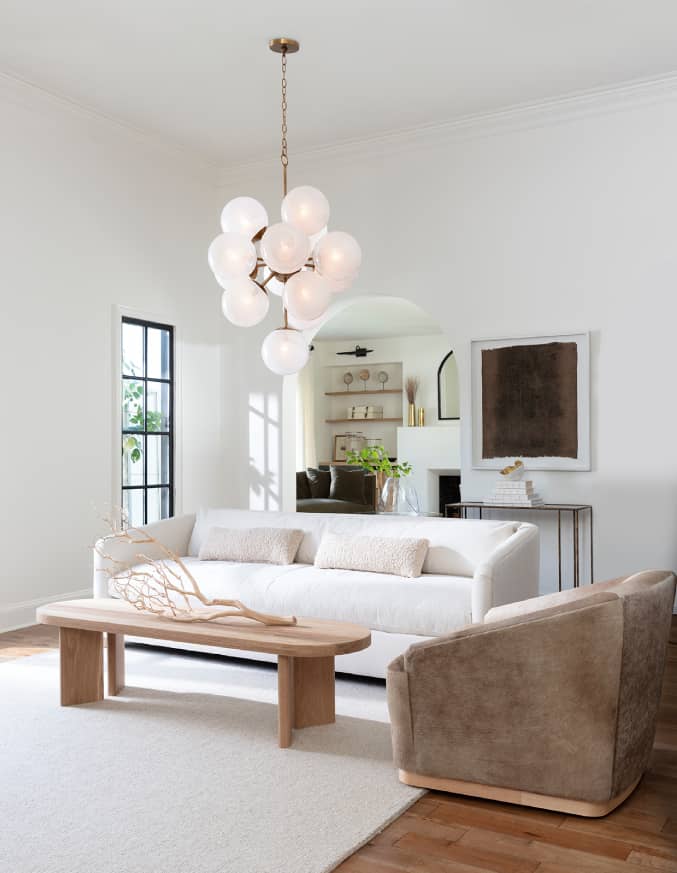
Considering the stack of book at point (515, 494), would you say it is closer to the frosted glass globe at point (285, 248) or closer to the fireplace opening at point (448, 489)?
the frosted glass globe at point (285, 248)

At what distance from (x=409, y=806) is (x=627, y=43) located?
14.3 ft

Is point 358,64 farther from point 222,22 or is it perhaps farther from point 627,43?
point 627,43

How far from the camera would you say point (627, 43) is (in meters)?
5.13

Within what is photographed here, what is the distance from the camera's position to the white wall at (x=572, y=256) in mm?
5664

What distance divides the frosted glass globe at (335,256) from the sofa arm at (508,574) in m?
1.47

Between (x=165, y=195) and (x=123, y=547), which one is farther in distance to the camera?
(x=165, y=195)

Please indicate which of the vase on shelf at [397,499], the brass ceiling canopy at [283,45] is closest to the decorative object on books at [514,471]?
the vase on shelf at [397,499]

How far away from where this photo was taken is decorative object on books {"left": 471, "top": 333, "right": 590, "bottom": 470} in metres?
5.89

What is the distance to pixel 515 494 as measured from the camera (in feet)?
19.1

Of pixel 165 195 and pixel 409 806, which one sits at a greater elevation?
pixel 165 195

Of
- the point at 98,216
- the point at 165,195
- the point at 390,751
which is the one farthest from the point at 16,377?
the point at 390,751

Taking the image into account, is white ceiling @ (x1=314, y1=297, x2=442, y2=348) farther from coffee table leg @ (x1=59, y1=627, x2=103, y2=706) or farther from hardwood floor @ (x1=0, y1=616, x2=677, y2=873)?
hardwood floor @ (x1=0, y1=616, x2=677, y2=873)

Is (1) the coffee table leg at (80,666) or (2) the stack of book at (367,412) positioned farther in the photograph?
(2) the stack of book at (367,412)

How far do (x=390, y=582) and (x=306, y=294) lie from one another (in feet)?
4.51
